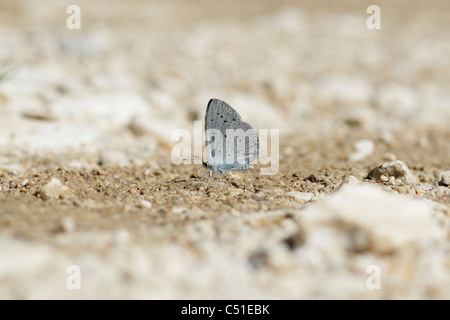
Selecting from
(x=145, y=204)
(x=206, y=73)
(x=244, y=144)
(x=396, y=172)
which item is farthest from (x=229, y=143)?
(x=206, y=73)

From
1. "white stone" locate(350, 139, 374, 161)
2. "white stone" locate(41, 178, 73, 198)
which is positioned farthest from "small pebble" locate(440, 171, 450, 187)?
"white stone" locate(41, 178, 73, 198)

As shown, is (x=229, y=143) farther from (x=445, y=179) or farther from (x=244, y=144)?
(x=445, y=179)

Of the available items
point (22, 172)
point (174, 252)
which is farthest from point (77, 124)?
point (174, 252)

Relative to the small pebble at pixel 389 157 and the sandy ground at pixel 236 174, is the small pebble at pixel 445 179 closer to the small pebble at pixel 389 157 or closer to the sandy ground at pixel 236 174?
the sandy ground at pixel 236 174

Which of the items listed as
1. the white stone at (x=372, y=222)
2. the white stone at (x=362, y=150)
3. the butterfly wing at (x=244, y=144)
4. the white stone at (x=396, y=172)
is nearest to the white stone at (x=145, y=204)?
the butterfly wing at (x=244, y=144)

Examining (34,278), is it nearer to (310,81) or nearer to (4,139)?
(4,139)

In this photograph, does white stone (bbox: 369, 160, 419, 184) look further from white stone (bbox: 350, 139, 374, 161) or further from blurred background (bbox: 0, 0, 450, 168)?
blurred background (bbox: 0, 0, 450, 168)

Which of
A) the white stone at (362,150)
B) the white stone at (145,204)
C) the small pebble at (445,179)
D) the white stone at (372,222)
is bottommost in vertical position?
the white stone at (372,222)
